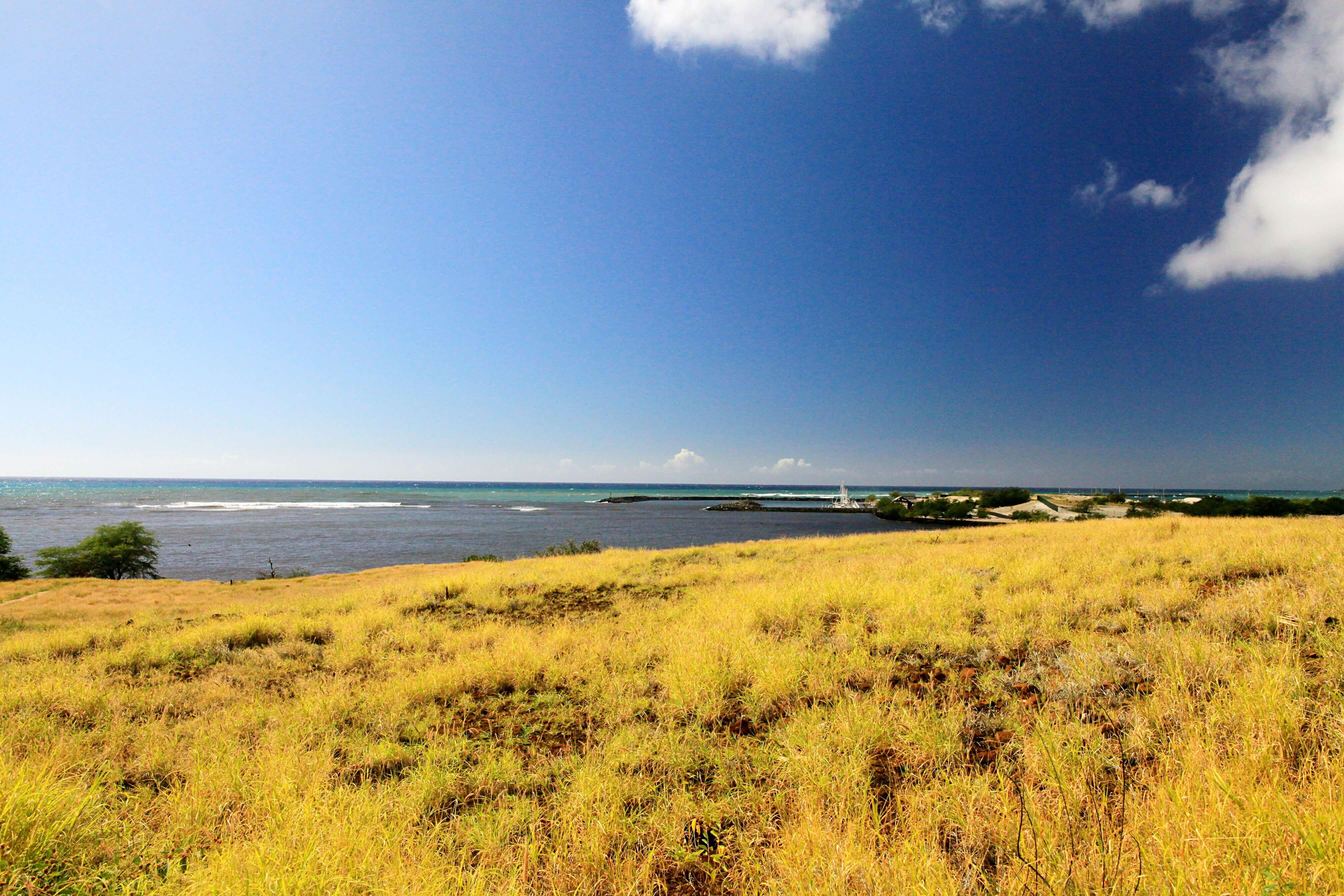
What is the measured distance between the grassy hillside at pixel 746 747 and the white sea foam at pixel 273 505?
8405 centimetres

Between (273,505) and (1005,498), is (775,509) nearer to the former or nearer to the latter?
(1005,498)

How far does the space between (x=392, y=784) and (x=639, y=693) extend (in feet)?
→ 7.69

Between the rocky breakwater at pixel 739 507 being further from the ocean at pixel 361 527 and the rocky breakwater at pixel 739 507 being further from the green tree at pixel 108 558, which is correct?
the green tree at pixel 108 558

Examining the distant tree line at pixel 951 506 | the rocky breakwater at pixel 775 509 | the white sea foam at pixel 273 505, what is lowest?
the rocky breakwater at pixel 775 509

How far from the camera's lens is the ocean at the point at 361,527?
34.1 meters

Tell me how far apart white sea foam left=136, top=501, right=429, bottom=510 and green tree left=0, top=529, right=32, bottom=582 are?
51245 mm

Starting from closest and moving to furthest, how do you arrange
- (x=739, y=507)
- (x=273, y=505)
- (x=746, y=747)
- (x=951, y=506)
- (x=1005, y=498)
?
(x=746, y=747) → (x=951, y=506) → (x=1005, y=498) → (x=273, y=505) → (x=739, y=507)

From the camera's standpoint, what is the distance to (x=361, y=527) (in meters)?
52.0

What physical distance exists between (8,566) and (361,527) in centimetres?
2650

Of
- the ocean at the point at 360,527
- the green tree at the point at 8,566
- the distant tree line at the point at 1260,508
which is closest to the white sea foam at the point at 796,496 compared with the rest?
the ocean at the point at 360,527

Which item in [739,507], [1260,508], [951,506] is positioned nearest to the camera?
[1260,508]

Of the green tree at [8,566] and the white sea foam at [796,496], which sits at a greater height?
the green tree at [8,566]

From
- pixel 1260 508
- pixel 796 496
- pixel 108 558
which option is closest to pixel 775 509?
pixel 1260 508

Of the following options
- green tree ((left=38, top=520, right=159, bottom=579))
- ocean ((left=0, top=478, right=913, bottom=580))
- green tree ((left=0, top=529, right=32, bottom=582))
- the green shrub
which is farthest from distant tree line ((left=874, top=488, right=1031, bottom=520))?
green tree ((left=0, top=529, right=32, bottom=582))
